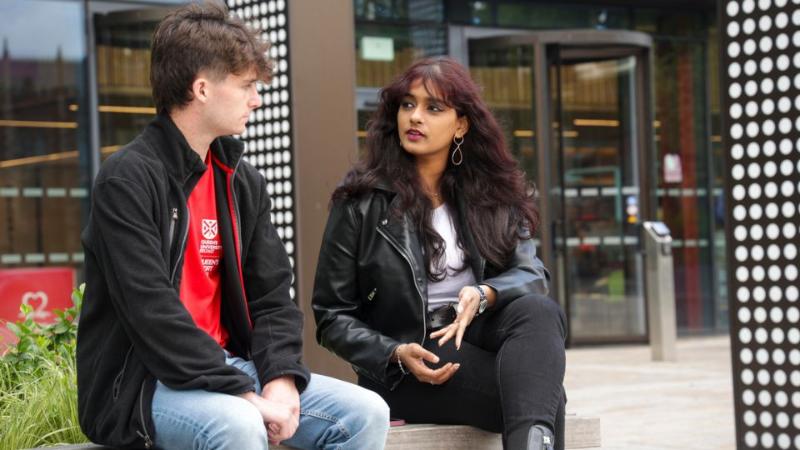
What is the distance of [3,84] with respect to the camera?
30.7ft

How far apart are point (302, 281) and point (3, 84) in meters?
4.49

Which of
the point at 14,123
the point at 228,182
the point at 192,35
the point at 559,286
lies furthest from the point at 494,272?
the point at 559,286

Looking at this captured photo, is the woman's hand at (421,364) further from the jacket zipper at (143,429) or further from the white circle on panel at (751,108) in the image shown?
the white circle on panel at (751,108)

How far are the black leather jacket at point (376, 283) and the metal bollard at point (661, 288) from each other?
6520 millimetres

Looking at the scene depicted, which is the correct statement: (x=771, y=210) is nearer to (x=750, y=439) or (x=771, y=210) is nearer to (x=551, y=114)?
(x=750, y=439)

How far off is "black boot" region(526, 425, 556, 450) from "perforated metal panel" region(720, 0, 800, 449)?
1.78 meters

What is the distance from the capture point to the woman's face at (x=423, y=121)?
12.6 ft

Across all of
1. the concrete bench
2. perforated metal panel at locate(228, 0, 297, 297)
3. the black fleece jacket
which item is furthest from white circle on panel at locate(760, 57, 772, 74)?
the black fleece jacket

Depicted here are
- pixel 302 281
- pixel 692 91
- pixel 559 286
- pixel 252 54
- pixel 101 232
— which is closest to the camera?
pixel 101 232

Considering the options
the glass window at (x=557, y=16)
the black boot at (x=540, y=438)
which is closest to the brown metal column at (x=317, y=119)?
the black boot at (x=540, y=438)

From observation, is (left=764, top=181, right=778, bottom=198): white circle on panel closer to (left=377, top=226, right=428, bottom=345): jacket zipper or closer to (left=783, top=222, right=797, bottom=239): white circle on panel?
(left=783, top=222, right=797, bottom=239): white circle on panel

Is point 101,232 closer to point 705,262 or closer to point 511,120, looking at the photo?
point 511,120

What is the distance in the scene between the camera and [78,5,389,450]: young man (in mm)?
2658

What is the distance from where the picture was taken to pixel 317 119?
5.97 metres
